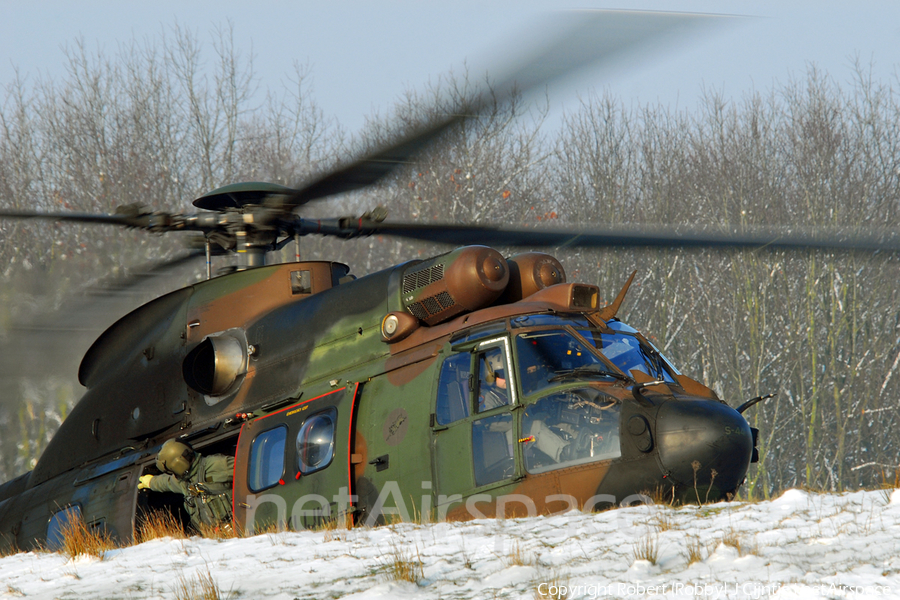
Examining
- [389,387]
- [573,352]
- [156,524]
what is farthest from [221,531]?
[573,352]

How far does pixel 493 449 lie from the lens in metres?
5.84

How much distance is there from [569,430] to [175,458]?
10.9ft

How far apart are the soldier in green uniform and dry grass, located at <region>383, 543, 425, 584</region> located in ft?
9.02

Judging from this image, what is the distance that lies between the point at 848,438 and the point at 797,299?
141 inches

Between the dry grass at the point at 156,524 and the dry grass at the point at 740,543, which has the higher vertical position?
the dry grass at the point at 740,543

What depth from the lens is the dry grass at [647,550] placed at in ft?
14.5

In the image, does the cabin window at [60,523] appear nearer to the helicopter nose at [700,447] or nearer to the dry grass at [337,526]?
the dry grass at [337,526]

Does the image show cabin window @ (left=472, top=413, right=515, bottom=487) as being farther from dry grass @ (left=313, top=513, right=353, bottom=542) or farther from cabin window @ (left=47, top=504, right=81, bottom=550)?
cabin window @ (left=47, top=504, right=81, bottom=550)

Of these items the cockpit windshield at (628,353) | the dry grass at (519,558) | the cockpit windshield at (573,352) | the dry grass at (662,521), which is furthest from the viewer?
the cockpit windshield at (628,353)

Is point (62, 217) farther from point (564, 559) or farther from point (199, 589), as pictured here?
point (564, 559)

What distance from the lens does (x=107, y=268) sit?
16891 mm

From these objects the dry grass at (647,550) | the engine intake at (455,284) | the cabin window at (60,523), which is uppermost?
the engine intake at (455,284)

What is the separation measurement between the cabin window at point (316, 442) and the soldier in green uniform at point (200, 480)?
0.96 metres


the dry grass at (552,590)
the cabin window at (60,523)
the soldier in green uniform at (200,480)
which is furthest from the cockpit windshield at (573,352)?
the cabin window at (60,523)
